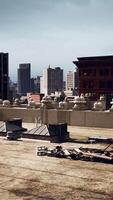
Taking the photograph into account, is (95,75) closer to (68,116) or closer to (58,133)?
(68,116)

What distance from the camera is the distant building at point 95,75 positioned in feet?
335

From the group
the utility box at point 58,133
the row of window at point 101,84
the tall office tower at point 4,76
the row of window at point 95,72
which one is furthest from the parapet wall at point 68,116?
the tall office tower at point 4,76

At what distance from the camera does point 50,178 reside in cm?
1873

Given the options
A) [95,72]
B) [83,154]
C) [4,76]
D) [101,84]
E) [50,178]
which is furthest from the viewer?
[4,76]

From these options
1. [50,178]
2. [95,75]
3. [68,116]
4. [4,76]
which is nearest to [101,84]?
[95,75]

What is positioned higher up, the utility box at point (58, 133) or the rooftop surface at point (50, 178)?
the utility box at point (58, 133)

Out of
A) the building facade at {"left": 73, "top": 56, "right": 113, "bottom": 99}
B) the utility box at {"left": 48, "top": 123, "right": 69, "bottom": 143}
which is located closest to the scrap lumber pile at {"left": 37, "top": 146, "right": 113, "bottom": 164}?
the utility box at {"left": 48, "top": 123, "right": 69, "bottom": 143}

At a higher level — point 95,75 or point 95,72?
point 95,72

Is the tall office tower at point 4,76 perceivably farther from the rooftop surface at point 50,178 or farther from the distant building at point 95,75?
the rooftop surface at point 50,178

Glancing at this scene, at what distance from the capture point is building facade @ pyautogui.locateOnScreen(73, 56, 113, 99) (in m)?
102

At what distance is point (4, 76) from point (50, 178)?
120 meters

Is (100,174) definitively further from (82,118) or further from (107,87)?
(107,87)

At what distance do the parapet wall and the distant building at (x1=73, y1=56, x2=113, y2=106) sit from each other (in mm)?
56357

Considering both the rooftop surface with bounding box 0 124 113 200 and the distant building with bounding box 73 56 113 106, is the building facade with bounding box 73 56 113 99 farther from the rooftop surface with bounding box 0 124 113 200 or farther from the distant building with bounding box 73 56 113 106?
the rooftop surface with bounding box 0 124 113 200
